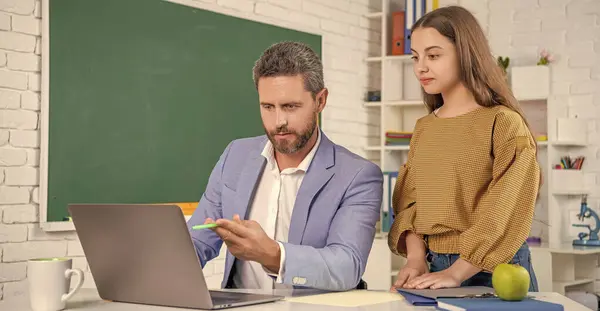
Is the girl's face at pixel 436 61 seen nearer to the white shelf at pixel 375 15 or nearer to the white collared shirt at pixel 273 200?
the white collared shirt at pixel 273 200

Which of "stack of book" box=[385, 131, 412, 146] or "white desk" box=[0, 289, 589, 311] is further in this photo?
"stack of book" box=[385, 131, 412, 146]

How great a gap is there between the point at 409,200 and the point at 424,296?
54 cm

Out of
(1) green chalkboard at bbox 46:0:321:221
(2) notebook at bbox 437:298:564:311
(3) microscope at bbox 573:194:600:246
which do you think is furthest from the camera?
(3) microscope at bbox 573:194:600:246

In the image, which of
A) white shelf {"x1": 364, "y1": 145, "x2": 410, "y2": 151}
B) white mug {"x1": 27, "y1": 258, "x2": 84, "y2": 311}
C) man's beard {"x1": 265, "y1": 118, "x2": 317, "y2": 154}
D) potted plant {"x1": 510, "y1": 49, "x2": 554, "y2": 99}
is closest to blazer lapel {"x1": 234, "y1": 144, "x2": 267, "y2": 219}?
man's beard {"x1": 265, "y1": 118, "x2": 317, "y2": 154}

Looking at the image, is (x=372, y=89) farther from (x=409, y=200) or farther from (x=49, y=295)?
(x=49, y=295)

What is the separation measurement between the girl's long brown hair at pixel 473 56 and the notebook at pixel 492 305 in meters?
0.63

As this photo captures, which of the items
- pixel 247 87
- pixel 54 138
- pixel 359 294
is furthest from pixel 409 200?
pixel 247 87

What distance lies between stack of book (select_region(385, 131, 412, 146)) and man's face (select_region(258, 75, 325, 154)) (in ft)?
10.8

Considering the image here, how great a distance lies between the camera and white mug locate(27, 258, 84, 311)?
167cm

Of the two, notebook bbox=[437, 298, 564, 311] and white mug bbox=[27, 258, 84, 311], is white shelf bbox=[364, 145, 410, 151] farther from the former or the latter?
white mug bbox=[27, 258, 84, 311]

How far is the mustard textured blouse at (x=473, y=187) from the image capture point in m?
2.00

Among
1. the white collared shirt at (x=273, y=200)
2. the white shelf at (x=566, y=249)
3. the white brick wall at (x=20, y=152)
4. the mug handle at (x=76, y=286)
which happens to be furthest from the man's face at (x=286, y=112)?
the white shelf at (x=566, y=249)

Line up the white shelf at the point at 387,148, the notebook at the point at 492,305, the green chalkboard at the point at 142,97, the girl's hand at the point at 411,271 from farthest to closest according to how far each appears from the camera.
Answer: the white shelf at the point at 387,148, the green chalkboard at the point at 142,97, the girl's hand at the point at 411,271, the notebook at the point at 492,305

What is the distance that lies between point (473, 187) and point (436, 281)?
0.30 meters
